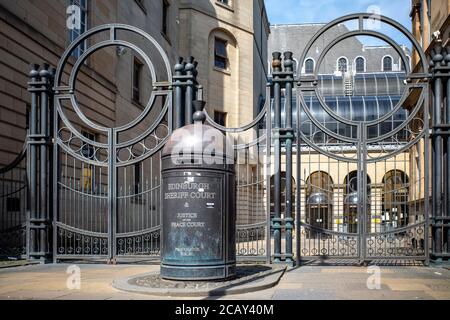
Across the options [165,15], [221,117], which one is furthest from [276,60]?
[221,117]

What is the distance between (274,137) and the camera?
1280cm

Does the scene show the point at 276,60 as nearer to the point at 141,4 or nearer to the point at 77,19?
the point at 77,19

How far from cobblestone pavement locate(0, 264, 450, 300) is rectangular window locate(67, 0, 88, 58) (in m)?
10.8

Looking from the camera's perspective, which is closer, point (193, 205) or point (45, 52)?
point (193, 205)

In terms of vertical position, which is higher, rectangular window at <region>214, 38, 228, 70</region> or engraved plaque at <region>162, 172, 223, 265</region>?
rectangular window at <region>214, 38, 228, 70</region>

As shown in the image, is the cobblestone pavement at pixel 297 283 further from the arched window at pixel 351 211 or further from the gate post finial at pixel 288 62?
the gate post finial at pixel 288 62

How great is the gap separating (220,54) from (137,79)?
1067cm

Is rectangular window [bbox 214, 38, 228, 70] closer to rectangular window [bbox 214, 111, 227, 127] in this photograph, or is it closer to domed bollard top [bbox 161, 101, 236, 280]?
rectangular window [bbox 214, 111, 227, 127]

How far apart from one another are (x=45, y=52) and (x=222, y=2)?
72.3 feet

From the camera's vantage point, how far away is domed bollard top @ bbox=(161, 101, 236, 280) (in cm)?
934

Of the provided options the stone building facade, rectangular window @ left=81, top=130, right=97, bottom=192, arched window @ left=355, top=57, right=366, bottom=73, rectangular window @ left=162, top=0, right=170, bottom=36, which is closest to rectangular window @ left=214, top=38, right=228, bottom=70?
the stone building facade

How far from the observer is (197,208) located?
30.6ft
